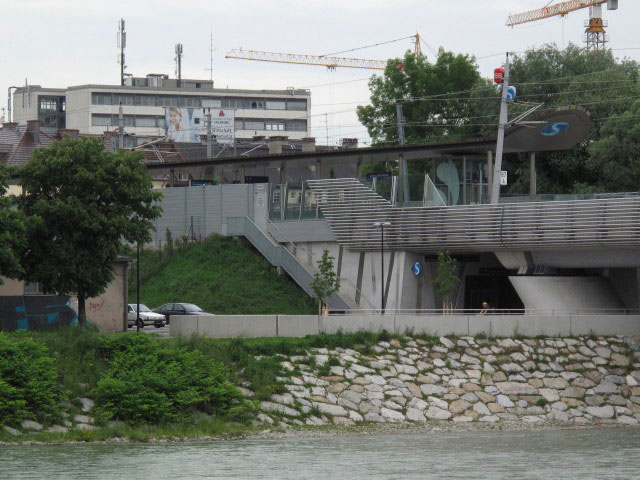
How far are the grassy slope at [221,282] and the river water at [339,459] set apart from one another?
24.4 m

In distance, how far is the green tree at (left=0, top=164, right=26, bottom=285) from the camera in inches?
1845

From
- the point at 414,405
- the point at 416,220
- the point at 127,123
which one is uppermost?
the point at 127,123

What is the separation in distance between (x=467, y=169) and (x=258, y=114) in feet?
312

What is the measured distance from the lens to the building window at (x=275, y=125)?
529ft

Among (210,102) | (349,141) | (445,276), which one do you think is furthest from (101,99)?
(445,276)

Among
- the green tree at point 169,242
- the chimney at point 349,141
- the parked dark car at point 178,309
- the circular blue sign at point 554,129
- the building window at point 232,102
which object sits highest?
the building window at point 232,102

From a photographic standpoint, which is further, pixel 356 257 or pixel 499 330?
pixel 356 257

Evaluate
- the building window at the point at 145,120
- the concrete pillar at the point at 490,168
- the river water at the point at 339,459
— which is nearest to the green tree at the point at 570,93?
the concrete pillar at the point at 490,168

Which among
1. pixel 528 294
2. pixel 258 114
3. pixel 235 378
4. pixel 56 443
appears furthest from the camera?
pixel 258 114

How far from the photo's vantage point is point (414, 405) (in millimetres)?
48219

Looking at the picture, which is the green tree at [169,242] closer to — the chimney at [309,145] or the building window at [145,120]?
the chimney at [309,145]

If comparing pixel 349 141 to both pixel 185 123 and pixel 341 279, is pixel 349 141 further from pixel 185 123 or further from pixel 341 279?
pixel 185 123

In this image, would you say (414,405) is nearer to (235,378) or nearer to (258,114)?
(235,378)

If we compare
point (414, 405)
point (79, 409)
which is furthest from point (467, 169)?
point (79, 409)
